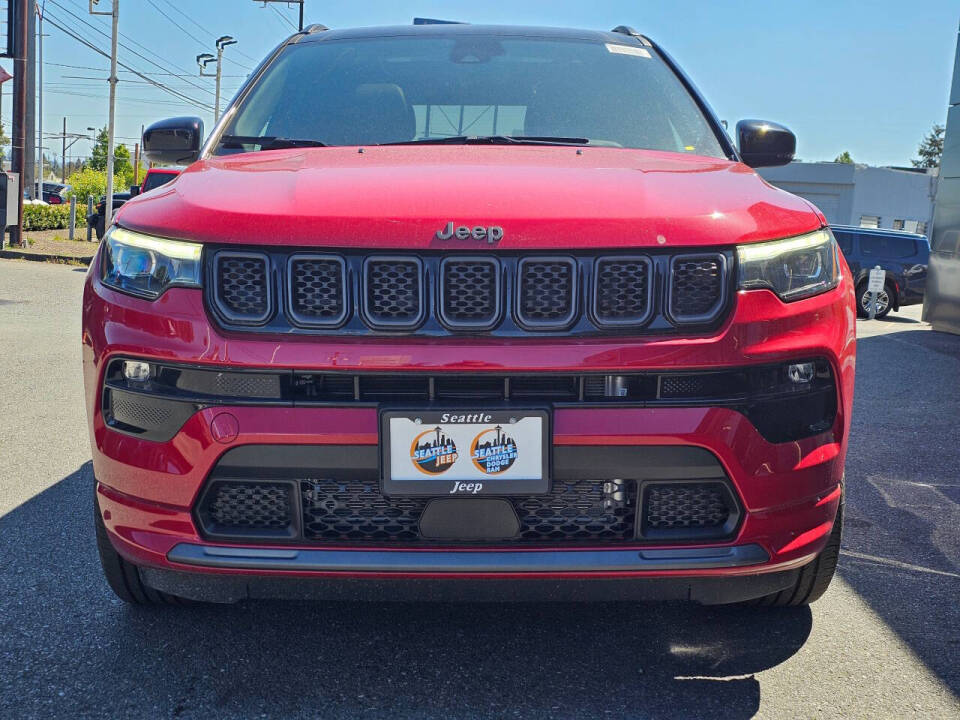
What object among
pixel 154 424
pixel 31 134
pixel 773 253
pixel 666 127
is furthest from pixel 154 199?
pixel 31 134

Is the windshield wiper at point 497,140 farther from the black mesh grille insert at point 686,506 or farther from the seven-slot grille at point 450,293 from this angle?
the black mesh grille insert at point 686,506

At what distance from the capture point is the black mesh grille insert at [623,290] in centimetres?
229

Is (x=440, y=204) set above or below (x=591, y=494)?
above

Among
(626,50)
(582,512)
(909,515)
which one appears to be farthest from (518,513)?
(909,515)

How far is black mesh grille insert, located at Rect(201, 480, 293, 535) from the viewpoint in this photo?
2326 mm

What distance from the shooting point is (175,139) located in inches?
146

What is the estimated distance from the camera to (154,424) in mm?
2316

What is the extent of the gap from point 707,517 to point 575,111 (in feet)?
5.53

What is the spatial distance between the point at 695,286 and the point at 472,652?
1151 mm

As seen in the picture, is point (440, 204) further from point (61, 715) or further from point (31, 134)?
point (31, 134)

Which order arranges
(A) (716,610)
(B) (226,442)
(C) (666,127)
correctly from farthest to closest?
(C) (666,127) < (A) (716,610) < (B) (226,442)

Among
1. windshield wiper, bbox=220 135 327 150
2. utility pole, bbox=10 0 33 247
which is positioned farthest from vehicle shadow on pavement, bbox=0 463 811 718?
utility pole, bbox=10 0 33 247

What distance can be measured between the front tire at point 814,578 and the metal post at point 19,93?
804 inches

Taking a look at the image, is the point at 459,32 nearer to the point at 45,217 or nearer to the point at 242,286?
the point at 242,286
